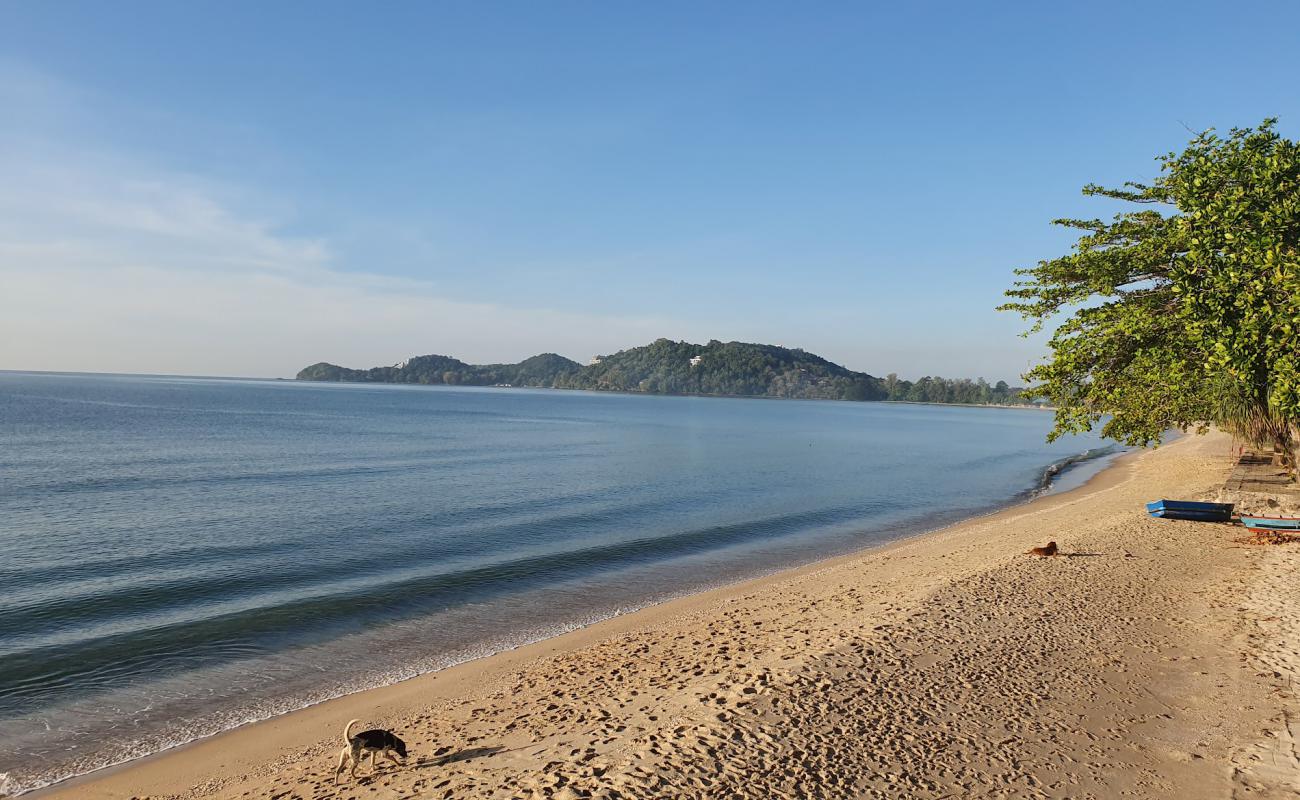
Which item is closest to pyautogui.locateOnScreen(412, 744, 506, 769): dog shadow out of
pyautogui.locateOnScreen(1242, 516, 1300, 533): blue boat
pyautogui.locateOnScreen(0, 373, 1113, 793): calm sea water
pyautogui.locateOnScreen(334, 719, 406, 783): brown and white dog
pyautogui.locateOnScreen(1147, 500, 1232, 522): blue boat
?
pyautogui.locateOnScreen(334, 719, 406, 783): brown and white dog

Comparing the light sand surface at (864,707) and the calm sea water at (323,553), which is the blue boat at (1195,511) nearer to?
the light sand surface at (864,707)

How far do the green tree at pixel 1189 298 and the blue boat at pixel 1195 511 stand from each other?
3.08m

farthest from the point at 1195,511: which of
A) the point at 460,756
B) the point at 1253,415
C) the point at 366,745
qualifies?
the point at 366,745

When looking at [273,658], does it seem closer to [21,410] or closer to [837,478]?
[837,478]

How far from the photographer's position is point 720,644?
1335 centimetres

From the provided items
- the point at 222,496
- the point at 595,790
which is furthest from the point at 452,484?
the point at 595,790

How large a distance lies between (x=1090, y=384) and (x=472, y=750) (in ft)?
62.8

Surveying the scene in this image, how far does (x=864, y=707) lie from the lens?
9.45 meters

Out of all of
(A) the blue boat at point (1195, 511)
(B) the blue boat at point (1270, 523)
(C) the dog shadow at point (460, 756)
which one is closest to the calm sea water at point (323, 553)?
(C) the dog shadow at point (460, 756)

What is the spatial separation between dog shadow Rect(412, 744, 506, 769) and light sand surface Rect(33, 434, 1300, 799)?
4 centimetres

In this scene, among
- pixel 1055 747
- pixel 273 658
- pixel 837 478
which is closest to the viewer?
pixel 1055 747

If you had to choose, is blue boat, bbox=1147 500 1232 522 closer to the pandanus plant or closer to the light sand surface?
the pandanus plant

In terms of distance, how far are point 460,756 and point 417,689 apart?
417 centimetres

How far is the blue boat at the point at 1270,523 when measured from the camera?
2008cm
